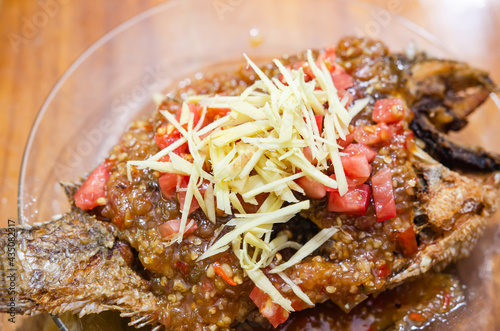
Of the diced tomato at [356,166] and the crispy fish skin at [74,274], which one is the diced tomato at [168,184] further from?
the diced tomato at [356,166]

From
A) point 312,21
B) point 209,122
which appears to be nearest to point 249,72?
point 209,122

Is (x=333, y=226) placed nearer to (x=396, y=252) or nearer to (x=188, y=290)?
(x=396, y=252)

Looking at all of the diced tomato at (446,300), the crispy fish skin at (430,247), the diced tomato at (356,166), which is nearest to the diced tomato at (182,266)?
the crispy fish skin at (430,247)

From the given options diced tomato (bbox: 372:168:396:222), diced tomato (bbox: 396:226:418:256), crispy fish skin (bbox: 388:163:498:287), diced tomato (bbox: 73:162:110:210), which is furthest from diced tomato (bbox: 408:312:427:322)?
diced tomato (bbox: 73:162:110:210)

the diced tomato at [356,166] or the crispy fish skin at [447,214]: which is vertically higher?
the diced tomato at [356,166]

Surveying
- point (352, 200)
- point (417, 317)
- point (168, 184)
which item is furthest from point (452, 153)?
point (168, 184)

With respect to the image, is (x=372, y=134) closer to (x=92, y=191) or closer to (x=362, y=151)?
(x=362, y=151)

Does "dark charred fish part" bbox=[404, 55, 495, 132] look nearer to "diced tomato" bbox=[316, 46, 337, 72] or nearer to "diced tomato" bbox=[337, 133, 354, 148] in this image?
"diced tomato" bbox=[316, 46, 337, 72]
